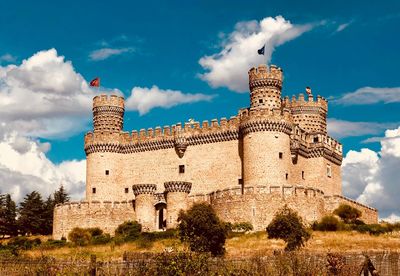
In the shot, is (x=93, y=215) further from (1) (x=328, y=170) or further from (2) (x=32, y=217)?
(1) (x=328, y=170)

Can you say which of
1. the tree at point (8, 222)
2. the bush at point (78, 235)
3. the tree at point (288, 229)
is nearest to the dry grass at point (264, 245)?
the tree at point (288, 229)

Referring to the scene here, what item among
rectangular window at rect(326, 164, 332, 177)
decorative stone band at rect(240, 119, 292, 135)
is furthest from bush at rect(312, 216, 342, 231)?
rectangular window at rect(326, 164, 332, 177)

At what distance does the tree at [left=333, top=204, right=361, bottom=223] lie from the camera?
48.5 m

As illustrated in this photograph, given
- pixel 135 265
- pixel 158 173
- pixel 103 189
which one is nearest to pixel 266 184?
pixel 158 173

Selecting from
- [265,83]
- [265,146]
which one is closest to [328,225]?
[265,146]

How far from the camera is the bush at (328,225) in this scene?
44094 mm

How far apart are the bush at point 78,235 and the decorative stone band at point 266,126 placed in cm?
1461

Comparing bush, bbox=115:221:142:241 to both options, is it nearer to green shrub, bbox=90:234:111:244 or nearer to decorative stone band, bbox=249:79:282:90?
green shrub, bbox=90:234:111:244

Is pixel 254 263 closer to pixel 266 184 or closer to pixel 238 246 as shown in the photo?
pixel 238 246

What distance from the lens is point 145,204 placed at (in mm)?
51250

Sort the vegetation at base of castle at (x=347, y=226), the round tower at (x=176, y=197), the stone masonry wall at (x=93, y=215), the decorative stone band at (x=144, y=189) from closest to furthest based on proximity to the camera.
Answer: the vegetation at base of castle at (x=347, y=226), the round tower at (x=176, y=197), the decorative stone band at (x=144, y=189), the stone masonry wall at (x=93, y=215)

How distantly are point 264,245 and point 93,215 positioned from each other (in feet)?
59.3

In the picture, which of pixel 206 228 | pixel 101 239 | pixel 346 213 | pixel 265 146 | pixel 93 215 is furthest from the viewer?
pixel 93 215

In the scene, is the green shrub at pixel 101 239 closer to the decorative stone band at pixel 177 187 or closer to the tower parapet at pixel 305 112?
the decorative stone band at pixel 177 187
